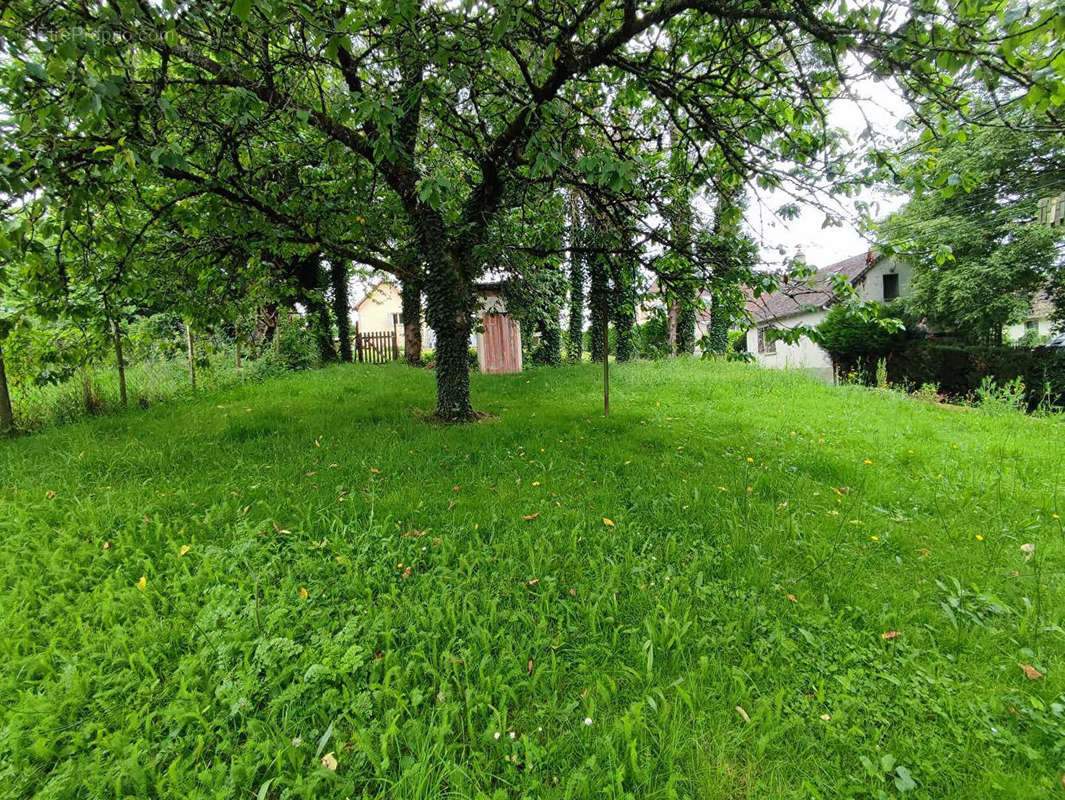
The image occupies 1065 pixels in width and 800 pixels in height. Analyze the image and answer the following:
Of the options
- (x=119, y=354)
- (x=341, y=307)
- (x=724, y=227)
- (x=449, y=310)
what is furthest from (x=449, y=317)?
(x=341, y=307)

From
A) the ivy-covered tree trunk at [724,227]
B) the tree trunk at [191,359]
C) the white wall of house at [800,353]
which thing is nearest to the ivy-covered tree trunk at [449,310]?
the ivy-covered tree trunk at [724,227]

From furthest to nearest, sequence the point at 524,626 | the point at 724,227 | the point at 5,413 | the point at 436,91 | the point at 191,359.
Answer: the point at 191,359, the point at 5,413, the point at 724,227, the point at 436,91, the point at 524,626

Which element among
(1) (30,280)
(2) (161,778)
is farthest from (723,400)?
(1) (30,280)

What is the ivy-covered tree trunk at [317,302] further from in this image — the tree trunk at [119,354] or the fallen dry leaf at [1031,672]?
the fallen dry leaf at [1031,672]

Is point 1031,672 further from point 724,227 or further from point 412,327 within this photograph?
point 412,327

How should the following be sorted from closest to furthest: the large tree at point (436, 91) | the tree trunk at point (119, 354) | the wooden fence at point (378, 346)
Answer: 1. the large tree at point (436, 91)
2. the tree trunk at point (119, 354)
3. the wooden fence at point (378, 346)

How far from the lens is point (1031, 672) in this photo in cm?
194

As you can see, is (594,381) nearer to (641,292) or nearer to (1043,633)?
(641,292)

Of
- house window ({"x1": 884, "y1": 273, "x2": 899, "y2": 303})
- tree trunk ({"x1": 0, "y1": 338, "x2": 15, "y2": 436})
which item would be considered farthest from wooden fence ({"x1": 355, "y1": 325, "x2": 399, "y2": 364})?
house window ({"x1": 884, "y1": 273, "x2": 899, "y2": 303})

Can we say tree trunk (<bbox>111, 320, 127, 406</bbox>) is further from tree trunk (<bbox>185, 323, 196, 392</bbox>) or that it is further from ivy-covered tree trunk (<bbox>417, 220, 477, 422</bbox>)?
ivy-covered tree trunk (<bbox>417, 220, 477, 422</bbox>)

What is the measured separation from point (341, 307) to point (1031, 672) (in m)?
17.2

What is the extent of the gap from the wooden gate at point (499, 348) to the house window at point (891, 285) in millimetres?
18417

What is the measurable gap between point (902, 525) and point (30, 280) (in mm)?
7795

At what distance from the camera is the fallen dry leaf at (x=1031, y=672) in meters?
1.91
